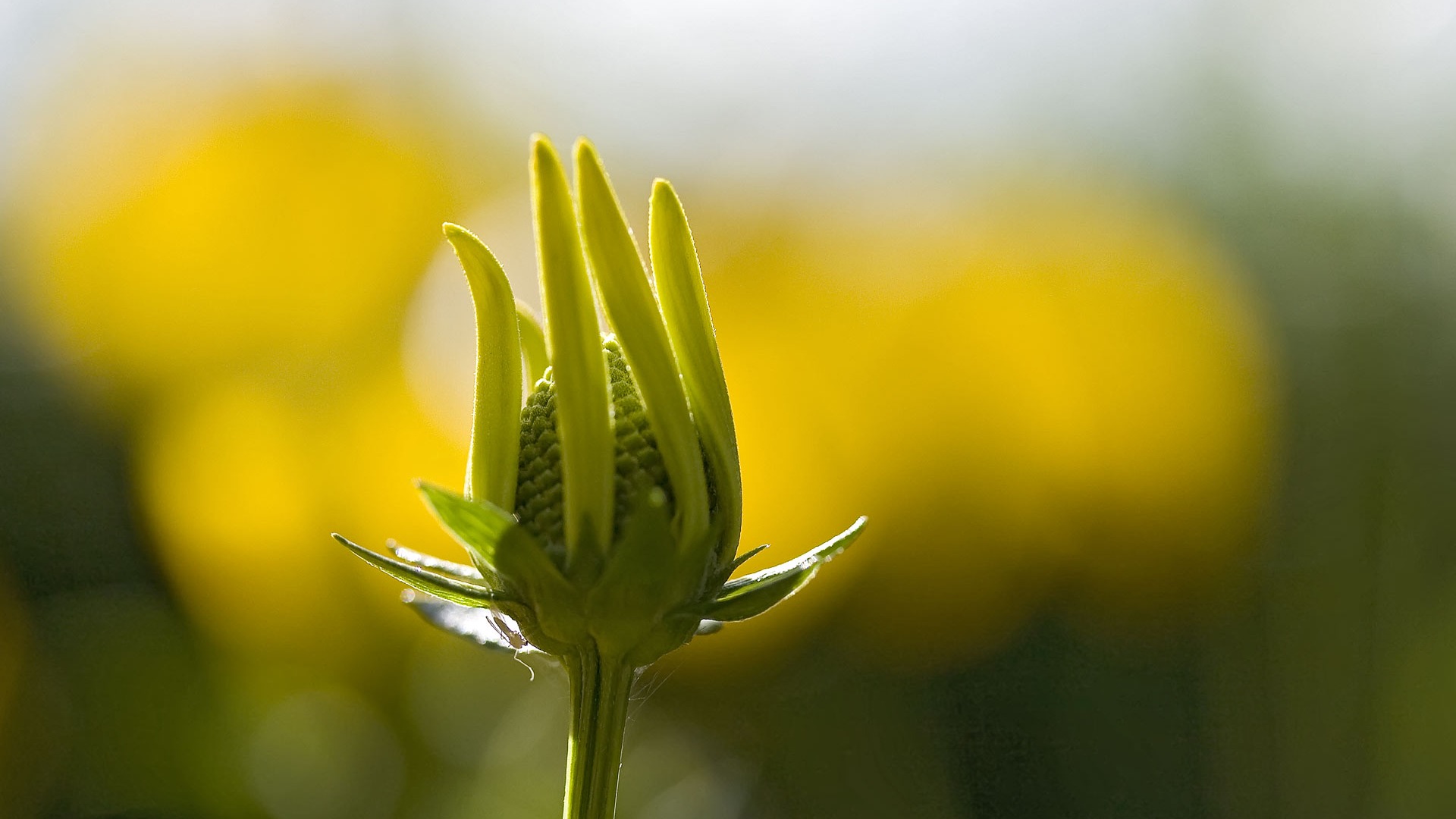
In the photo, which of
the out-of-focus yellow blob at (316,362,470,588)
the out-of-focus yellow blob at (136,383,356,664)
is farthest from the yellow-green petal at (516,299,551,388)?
the out-of-focus yellow blob at (136,383,356,664)

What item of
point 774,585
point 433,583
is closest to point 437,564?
point 433,583

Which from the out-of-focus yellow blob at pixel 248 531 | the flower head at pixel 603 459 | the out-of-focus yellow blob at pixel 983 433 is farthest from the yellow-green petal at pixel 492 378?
the out-of-focus yellow blob at pixel 983 433

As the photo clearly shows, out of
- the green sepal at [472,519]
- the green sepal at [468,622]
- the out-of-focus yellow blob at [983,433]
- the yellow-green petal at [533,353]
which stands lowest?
the out-of-focus yellow blob at [983,433]

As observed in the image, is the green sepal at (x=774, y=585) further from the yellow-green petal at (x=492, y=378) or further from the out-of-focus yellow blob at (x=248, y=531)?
the out-of-focus yellow blob at (x=248, y=531)

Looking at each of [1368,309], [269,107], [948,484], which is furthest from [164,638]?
[1368,309]

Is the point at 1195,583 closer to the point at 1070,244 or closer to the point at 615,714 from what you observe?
the point at 1070,244

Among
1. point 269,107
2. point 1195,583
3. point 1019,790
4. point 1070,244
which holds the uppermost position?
point 269,107

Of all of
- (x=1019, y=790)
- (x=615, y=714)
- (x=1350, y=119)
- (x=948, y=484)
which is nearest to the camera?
(x=615, y=714)

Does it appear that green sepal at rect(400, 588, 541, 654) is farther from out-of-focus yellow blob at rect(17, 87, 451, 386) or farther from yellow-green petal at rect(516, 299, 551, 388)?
out-of-focus yellow blob at rect(17, 87, 451, 386)
